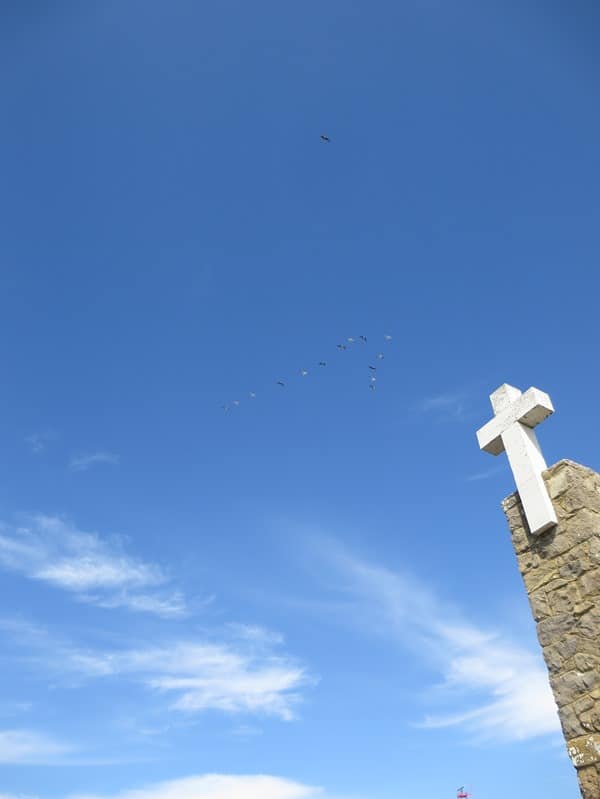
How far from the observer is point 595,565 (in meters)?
5.18

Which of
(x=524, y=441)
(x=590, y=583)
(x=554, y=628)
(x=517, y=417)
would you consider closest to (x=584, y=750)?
(x=554, y=628)

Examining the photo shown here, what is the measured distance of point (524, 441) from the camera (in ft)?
20.1

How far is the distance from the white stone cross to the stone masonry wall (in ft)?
0.38

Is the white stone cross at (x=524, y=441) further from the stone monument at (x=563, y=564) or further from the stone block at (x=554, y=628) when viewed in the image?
the stone block at (x=554, y=628)

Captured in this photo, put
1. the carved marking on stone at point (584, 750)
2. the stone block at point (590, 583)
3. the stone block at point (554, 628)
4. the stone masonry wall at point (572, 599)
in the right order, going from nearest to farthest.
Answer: the carved marking on stone at point (584, 750) → the stone masonry wall at point (572, 599) → the stone block at point (590, 583) → the stone block at point (554, 628)

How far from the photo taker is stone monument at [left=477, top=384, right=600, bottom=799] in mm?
4973

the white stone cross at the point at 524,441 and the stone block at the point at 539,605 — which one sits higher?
the white stone cross at the point at 524,441

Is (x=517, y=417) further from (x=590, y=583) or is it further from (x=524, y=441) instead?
(x=590, y=583)

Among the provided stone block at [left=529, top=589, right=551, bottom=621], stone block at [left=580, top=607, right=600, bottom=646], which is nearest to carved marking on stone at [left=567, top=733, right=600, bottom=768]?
stone block at [left=580, top=607, right=600, bottom=646]

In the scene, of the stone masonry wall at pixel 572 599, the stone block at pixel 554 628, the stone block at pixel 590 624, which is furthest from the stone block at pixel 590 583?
the stone block at pixel 554 628

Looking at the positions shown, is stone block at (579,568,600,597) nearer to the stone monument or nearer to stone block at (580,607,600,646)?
the stone monument

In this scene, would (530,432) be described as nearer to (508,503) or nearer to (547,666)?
(508,503)

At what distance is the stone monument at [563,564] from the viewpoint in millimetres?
4973

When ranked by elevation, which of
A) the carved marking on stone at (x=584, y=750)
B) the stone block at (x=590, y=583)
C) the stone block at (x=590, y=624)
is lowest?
the carved marking on stone at (x=584, y=750)
